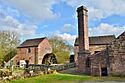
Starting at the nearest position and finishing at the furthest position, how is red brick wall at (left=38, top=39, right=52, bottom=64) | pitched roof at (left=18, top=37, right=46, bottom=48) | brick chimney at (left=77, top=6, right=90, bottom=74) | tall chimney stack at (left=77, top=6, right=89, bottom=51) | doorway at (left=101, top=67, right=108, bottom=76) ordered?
doorway at (left=101, top=67, right=108, bottom=76)
brick chimney at (left=77, top=6, right=90, bottom=74)
tall chimney stack at (left=77, top=6, right=89, bottom=51)
red brick wall at (left=38, top=39, right=52, bottom=64)
pitched roof at (left=18, top=37, right=46, bottom=48)

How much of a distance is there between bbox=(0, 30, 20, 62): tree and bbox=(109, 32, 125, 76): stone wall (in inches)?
1547

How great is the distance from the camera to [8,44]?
6291 cm

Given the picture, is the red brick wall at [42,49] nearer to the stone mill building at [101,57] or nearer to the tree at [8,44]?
the tree at [8,44]

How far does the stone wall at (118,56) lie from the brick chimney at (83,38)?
3501 mm

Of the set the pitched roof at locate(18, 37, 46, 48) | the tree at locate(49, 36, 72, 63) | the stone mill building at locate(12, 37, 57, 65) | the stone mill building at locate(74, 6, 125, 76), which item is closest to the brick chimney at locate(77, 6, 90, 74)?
the stone mill building at locate(74, 6, 125, 76)

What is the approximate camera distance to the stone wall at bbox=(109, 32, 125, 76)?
26.1m

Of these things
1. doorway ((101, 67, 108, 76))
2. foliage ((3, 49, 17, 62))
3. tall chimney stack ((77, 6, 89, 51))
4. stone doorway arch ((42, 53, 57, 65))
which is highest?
tall chimney stack ((77, 6, 89, 51))

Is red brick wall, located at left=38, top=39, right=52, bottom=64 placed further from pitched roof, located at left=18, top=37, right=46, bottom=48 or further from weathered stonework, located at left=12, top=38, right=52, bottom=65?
pitched roof, located at left=18, top=37, right=46, bottom=48

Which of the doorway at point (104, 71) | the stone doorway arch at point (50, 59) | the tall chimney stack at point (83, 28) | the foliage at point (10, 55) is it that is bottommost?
the doorway at point (104, 71)

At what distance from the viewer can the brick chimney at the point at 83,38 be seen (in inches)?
1149

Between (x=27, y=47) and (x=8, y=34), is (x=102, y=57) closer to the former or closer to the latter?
(x=27, y=47)

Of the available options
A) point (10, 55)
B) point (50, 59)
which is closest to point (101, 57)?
point (50, 59)

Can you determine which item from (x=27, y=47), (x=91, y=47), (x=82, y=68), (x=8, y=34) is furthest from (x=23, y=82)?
(x=8, y=34)

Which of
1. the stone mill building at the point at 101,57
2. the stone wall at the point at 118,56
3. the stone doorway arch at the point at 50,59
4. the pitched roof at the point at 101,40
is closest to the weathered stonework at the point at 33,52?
the stone doorway arch at the point at 50,59
